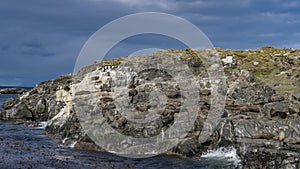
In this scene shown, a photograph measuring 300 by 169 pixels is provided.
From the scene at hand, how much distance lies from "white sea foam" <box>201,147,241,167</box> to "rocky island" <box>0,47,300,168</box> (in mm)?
599

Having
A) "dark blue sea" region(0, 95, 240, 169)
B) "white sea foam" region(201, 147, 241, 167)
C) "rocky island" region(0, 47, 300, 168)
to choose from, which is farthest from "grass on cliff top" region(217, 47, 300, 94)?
"dark blue sea" region(0, 95, 240, 169)

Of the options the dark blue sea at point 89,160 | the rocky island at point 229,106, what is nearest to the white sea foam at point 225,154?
the dark blue sea at point 89,160

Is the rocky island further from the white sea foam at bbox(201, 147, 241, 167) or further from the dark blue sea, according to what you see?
the dark blue sea

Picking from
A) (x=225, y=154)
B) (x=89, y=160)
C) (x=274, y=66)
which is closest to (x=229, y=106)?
(x=225, y=154)

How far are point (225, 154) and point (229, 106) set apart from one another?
9.52m

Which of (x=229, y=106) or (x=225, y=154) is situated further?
(x=229, y=106)

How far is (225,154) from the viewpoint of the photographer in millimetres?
39594

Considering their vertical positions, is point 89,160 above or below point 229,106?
below

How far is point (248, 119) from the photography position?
41.2 m

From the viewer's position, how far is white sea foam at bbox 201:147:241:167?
37.9 metres

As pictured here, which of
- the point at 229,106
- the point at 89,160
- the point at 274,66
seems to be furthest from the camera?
the point at 274,66

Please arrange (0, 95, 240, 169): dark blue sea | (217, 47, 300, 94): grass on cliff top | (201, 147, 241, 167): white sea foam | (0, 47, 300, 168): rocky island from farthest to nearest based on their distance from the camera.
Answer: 1. (217, 47, 300, 94): grass on cliff top
2. (201, 147, 241, 167): white sea foam
3. (0, 47, 300, 168): rocky island
4. (0, 95, 240, 169): dark blue sea

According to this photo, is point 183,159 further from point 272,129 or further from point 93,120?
point 93,120

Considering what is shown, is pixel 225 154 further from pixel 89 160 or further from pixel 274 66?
pixel 274 66
